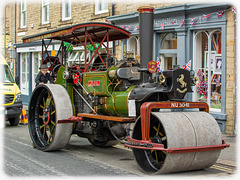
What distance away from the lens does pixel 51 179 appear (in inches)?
231

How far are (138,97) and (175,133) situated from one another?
132 cm

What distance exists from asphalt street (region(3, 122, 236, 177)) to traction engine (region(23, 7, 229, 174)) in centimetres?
24

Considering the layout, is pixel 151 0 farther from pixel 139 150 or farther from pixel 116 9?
pixel 139 150

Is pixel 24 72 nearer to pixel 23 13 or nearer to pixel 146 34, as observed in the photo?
pixel 23 13

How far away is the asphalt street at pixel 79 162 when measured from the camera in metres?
6.22

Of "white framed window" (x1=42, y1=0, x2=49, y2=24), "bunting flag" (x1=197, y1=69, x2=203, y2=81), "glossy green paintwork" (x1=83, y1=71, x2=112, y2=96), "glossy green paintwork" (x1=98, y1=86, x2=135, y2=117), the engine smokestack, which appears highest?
"white framed window" (x1=42, y1=0, x2=49, y2=24)

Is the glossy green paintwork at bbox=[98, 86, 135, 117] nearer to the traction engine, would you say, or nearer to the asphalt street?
the traction engine

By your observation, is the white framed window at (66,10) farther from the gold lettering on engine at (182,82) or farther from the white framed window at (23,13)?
the gold lettering on engine at (182,82)

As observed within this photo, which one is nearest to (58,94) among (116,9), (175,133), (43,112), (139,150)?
(43,112)

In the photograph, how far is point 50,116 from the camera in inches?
327

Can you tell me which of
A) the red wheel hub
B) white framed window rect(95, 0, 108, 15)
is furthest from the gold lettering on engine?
white framed window rect(95, 0, 108, 15)

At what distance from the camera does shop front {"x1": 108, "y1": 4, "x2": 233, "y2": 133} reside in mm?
10633

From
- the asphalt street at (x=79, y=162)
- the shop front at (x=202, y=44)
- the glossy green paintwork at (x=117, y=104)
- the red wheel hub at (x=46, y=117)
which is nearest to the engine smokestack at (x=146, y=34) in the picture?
the glossy green paintwork at (x=117, y=104)

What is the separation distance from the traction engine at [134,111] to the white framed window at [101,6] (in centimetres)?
608
